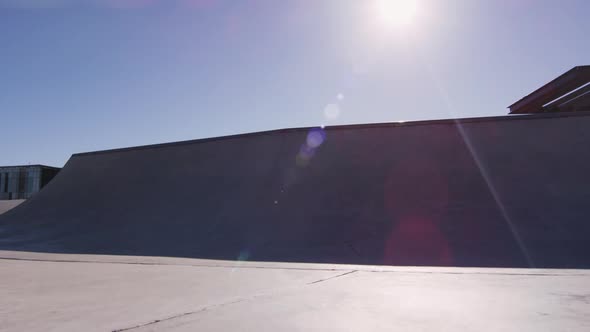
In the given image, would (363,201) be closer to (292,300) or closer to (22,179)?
(292,300)

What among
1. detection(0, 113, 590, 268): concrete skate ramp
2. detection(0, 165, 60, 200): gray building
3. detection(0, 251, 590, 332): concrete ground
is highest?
detection(0, 165, 60, 200): gray building

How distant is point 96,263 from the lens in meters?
8.00

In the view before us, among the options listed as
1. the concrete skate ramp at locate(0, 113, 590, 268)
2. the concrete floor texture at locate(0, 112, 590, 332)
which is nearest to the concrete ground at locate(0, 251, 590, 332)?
the concrete floor texture at locate(0, 112, 590, 332)

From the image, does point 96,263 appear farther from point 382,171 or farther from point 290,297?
point 382,171

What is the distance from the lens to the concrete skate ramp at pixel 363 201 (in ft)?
32.6

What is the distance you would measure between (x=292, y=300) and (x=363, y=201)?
8356mm

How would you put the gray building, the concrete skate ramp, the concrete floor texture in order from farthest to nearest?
the gray building < the concrete skate ramp < the concrete floor texture

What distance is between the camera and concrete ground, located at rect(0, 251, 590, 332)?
3266mm

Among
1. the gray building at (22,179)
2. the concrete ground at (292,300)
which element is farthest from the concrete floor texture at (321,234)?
the gray building at (22,179)

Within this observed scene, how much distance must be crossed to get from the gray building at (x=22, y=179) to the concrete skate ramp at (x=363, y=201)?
1630 inches

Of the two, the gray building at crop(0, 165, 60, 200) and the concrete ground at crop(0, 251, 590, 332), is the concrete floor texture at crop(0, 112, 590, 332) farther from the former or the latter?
the gray building at crop(0, 165, 60, 200)

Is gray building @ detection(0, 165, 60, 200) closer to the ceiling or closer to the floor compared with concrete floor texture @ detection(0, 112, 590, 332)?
closer to the ceiling

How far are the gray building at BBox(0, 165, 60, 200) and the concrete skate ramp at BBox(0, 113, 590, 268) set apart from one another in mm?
41403

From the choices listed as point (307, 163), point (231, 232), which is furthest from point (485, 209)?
point (231, 232)
